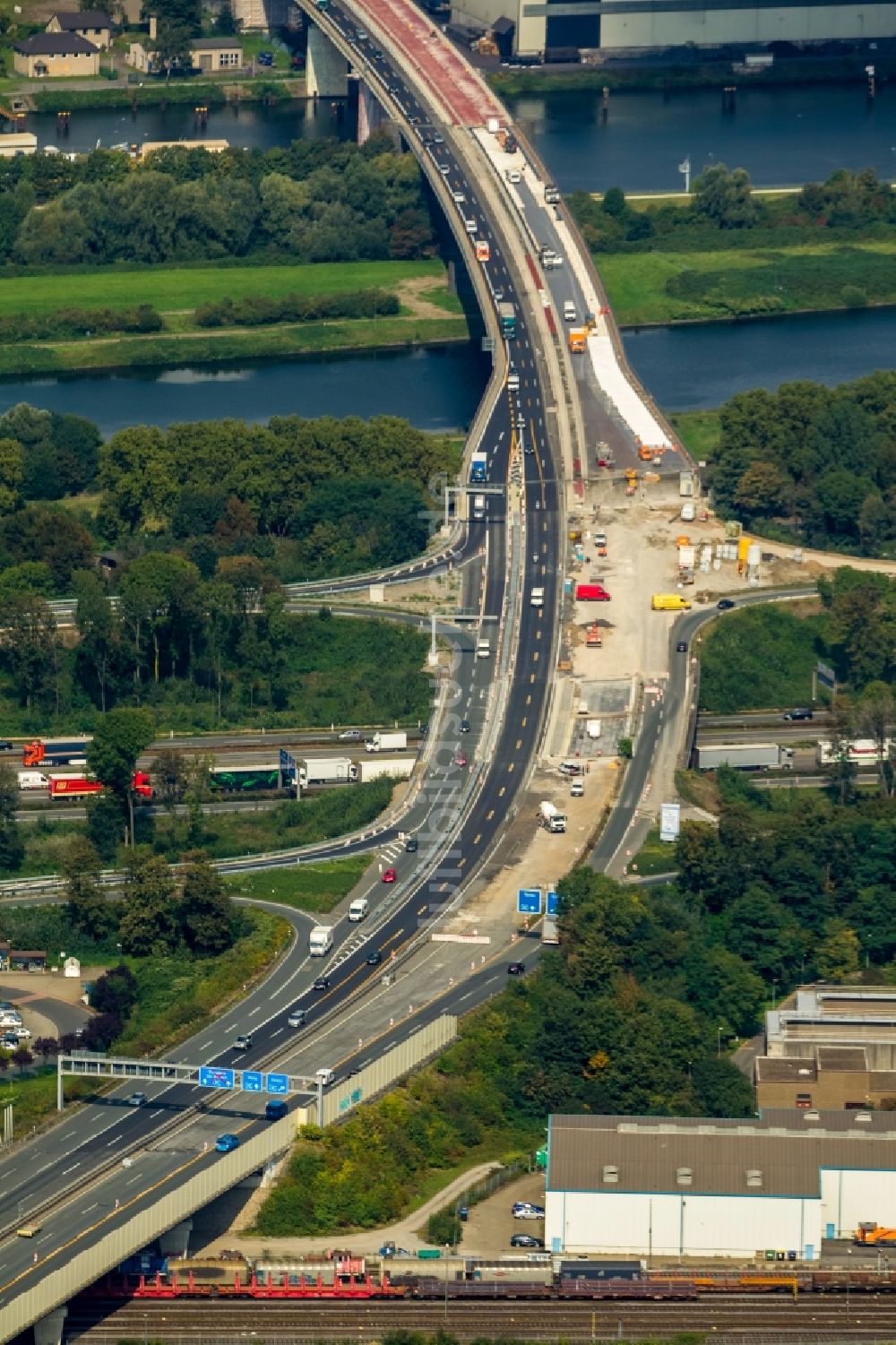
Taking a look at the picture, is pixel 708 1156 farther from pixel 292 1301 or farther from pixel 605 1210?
pixel 292 1301

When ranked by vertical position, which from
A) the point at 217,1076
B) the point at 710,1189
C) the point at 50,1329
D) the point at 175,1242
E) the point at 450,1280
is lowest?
the point at 50,1329

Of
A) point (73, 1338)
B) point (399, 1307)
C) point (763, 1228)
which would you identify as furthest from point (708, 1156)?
point (73, 1338)

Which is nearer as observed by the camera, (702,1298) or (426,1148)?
(702,1298)

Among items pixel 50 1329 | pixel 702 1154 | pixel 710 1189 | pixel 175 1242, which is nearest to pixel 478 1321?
pixel 710 1189

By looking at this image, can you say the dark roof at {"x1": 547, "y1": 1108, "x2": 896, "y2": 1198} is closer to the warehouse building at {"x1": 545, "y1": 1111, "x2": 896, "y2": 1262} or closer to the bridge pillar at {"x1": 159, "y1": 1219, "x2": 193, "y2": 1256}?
the warehouse building at {"x1": 545, "y1": 1111, "x2": 896, "y2": 1262}

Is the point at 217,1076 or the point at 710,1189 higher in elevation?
the point at 217,1076

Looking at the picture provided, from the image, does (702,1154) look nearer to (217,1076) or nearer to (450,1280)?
(450,1280)
